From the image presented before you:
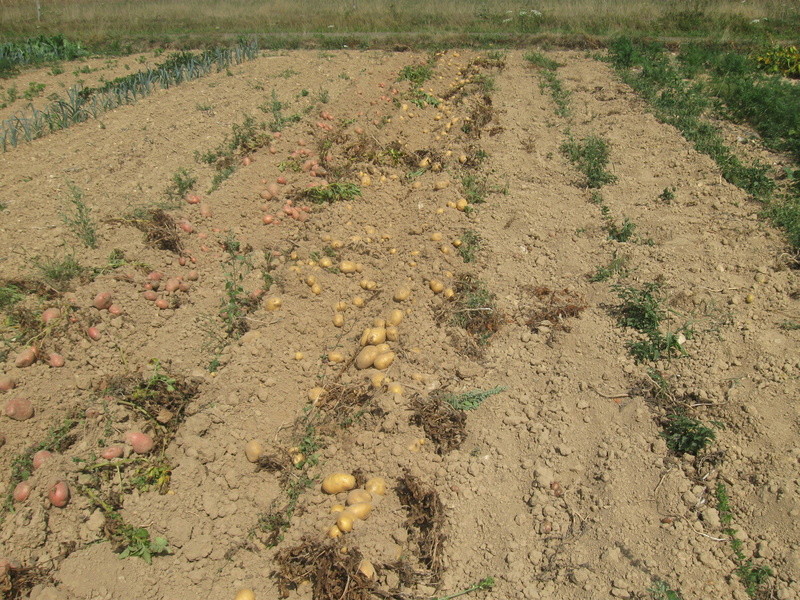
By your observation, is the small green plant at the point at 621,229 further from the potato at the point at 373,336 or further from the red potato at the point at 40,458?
the red potato at the point at 40,458

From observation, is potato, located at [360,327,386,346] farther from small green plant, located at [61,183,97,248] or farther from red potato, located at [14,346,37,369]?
small green plant, located at [61,183,97,248]

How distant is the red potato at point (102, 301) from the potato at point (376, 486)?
2.84 m

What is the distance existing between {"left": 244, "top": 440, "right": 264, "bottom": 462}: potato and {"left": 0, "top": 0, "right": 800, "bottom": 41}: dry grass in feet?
46.3

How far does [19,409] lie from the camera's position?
3828 mm

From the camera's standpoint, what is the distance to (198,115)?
8.74 metres

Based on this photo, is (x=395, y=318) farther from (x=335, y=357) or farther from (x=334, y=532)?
(x=334, y=532)

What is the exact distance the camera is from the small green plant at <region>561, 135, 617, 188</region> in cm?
704

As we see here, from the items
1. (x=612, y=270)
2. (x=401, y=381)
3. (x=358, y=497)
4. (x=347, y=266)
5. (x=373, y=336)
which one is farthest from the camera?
(x=347, y=266)

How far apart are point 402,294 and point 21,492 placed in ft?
10.5

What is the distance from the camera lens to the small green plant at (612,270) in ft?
17.6

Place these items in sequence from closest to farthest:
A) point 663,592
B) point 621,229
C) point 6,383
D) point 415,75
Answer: point 663,592, point 6,383, point 621,229, point 415,75

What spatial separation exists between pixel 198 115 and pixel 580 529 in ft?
26.7

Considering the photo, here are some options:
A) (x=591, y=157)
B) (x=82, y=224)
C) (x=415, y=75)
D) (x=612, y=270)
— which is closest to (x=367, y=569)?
(x=612, y=270)

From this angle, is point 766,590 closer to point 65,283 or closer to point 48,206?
point 65,283
